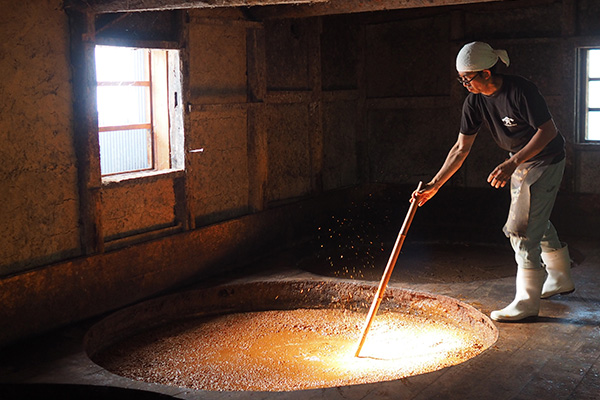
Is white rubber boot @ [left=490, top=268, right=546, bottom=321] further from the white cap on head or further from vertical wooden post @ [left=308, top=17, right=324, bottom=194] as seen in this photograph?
vertical wooden post @ [left=308, top=17, right=324, bottom=194]

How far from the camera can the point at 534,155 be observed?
4.60 meters

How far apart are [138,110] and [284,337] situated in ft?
7.95

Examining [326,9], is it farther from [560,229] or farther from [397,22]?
[560,229]

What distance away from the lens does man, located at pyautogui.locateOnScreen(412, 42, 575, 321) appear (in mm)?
4590

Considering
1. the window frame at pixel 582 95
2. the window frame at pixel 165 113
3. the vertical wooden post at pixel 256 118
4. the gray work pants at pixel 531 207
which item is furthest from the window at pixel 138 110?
the window frame at pixel 582 95

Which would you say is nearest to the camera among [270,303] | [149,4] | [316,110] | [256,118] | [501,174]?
[501,174]

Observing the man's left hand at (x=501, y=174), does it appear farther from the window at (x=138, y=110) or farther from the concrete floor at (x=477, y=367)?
the window at (x=138, y=110)

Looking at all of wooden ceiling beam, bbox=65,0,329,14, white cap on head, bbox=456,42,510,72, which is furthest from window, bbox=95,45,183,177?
white cap on head, bbox=456,42,510,72

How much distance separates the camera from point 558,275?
5.38 metres

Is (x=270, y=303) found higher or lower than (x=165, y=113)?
lower

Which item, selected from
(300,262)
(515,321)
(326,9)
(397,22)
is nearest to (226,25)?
(326,9)

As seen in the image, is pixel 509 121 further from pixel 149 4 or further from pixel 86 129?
pixel 86 129

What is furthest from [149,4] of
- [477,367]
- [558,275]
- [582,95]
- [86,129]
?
[582,95]

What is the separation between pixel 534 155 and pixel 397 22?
513 cm
